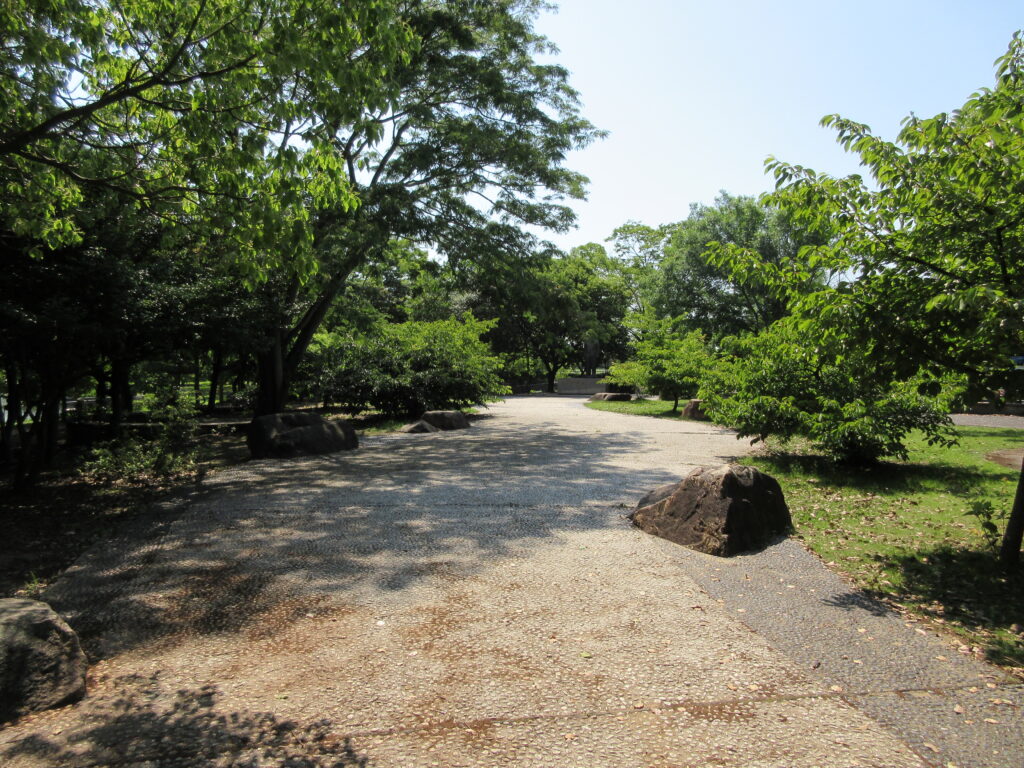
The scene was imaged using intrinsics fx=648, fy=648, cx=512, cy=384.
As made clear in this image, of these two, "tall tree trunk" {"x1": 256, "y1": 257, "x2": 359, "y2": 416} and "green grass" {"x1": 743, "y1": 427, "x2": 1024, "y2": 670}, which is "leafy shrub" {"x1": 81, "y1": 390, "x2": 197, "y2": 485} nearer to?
"tall tree trunk" {"x1": 256, "y1": 257, "x2": 359, "y2": 416}

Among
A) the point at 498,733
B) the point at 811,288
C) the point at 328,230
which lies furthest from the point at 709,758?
the point at 328,230

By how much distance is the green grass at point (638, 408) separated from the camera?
66.5ft

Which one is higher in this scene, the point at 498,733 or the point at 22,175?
the point at 22,175

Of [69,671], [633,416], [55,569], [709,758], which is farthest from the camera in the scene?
[633,416]

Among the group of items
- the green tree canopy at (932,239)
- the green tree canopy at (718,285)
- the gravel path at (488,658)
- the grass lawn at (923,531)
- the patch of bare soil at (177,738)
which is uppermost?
the green tree canopy at (718,285)

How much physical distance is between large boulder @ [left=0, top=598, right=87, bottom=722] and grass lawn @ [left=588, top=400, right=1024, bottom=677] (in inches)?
190

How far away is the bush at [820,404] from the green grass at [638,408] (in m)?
9.67

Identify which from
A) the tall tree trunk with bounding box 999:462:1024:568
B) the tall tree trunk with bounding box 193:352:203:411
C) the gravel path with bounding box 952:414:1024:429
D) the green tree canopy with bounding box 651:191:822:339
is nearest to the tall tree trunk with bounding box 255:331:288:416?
the tall tree trunk with bounding box 193:352:203:411

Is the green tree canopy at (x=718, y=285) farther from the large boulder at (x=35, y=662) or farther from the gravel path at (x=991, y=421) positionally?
the large boulder at (x=35, y=662)

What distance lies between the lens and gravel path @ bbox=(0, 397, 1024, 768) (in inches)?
110

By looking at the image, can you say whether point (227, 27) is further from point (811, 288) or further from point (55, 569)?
point (811, 288)

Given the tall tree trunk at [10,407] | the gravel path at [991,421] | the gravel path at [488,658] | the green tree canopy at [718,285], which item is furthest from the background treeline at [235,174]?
the green tree canopy at [718,285]

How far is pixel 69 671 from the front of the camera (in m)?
3.20

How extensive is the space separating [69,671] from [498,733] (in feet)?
7.06
